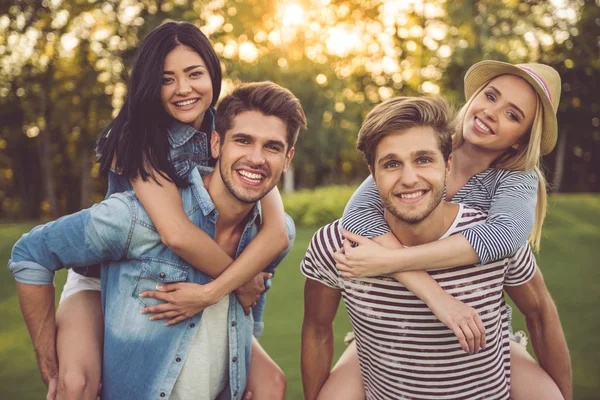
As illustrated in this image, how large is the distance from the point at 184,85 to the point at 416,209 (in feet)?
Answer: 4.58

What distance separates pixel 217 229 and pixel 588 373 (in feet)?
12.0

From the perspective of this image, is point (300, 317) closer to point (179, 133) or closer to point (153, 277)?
point (179, 133)

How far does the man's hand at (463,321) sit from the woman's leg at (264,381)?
101 cm

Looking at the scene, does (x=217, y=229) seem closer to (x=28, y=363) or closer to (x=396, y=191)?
(x=396, y=191)

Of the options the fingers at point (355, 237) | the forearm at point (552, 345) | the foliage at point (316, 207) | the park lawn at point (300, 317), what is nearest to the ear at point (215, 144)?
the fingers at point (355, 237)

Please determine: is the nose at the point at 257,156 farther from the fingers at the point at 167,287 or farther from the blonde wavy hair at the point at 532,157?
the blonde wavy hair at the point at 532,157

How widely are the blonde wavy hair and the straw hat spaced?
1.9 inches

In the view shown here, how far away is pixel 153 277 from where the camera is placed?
259cm

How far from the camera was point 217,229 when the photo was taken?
2879mm

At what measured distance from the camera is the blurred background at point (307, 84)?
634cm

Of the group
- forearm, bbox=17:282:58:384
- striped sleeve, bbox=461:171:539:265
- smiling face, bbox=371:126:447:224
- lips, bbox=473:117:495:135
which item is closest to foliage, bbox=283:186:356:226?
lips, bbox=473:117:495:135

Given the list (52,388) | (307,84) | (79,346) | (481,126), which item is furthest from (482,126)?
(307,84)

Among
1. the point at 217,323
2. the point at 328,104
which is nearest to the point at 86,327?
the point at 217,323

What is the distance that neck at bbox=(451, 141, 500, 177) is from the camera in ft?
10.4
